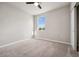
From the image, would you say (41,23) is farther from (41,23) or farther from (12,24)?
(12,24)

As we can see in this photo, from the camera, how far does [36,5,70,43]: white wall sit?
456 centimetres

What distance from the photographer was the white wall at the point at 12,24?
4004mm

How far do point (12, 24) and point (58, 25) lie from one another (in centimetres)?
294

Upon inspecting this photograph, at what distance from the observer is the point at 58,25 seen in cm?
502

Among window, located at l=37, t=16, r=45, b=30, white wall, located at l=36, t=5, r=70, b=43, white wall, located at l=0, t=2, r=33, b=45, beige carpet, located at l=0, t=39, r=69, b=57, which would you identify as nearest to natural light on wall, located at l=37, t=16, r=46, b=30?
window, located at l=37, t=16, r=45, b=30

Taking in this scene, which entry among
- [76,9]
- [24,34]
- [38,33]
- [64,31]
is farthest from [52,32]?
[76,9]

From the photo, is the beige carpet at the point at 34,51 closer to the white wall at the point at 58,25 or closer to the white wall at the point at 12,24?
the white wall at the point at 12,24

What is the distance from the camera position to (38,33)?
21.4 ft

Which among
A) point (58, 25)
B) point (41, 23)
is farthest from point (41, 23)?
point (58, 25)

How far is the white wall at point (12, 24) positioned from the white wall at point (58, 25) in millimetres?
1531

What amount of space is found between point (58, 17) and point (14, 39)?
3.18 metres

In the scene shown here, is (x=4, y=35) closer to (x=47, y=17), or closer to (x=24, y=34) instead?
(x=24, y=34)

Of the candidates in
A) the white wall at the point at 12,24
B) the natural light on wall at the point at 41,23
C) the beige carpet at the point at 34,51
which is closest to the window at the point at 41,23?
the natural light on wall at the point at 41,23

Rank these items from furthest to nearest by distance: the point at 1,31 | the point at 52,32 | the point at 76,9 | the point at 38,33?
the point at 38,33
the point at 52,32
the point at 1,31
the point at 76,9
